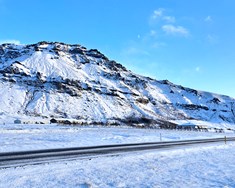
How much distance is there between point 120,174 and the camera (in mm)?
14805

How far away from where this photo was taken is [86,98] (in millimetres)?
180375

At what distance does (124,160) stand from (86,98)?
16207 cm

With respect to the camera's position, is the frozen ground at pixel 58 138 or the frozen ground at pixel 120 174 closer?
the frozen ground at pixel 120 174

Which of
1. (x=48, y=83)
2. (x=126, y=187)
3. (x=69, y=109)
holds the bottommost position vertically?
(x=126, y=187)

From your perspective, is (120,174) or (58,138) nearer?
(120,174)

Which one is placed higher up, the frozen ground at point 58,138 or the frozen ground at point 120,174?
the frozen ground at point 58,138

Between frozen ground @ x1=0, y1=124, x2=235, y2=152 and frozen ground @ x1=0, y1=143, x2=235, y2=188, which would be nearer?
frozen ground @ x1=0, y1=143, x2=235, y2=188

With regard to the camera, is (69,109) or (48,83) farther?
(48,83)

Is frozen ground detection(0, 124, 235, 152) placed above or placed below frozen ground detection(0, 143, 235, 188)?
above

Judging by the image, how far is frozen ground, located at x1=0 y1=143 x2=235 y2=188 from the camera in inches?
Result: 498

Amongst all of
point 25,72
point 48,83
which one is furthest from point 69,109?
point 25,72

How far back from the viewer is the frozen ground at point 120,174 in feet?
41.5

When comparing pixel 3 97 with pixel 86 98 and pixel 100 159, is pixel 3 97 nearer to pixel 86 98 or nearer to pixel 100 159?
pixel 86 98

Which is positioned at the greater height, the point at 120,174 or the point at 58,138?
the point at 58,138
